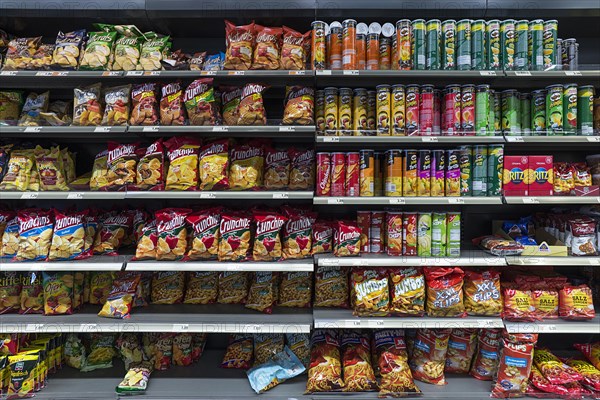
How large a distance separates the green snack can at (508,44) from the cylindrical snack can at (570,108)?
0.39 m

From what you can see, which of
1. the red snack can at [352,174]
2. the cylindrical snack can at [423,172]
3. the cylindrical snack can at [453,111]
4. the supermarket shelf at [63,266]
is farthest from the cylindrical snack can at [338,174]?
the supermarket shelf at [63,266]

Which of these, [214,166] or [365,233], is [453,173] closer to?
[365,233]

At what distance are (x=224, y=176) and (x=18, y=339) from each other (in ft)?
5.84

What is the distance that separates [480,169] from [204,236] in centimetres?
189

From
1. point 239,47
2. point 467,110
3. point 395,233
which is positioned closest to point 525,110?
Answer: point 467,110

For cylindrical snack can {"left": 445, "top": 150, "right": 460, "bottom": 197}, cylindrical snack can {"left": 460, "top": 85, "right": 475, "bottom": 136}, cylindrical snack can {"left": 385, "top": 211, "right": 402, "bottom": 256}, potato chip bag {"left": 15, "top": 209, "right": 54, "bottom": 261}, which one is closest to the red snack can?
cylindrical snack can {"left": 385, "top": 211, "right": 402, "bottom": 256}

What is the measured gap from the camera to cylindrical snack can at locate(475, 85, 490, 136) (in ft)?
7.86

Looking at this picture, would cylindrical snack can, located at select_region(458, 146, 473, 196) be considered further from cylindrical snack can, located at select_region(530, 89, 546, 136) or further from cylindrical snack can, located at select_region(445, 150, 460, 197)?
cylindrical snack can, located at select_region(530, 89, 546, 136)

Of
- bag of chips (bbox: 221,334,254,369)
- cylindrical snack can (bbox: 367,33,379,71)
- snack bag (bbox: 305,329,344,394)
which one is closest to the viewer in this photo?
snack bag (bbox: 305,329,344,394)

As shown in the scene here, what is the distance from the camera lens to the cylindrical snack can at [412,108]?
2.40 m

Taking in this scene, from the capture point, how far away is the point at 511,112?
97.8 inches

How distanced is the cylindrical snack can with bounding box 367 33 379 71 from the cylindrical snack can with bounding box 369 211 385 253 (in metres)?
0.98

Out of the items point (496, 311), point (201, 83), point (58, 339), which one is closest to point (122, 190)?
point (201, 83)

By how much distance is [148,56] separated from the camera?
2.46 metres
